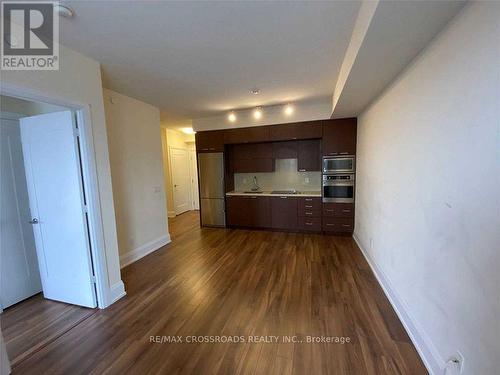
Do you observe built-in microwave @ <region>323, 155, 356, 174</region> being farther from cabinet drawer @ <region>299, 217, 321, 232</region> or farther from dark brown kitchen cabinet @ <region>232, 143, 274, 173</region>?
dark brown kitchen cabinet @ <region>232, 143, 274, 173</region>

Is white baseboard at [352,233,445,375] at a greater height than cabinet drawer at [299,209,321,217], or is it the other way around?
cabinet drawer at [299,209,321,217]

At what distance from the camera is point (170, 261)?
3.40 m

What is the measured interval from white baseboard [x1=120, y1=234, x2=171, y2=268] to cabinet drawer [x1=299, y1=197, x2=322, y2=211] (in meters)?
2.83

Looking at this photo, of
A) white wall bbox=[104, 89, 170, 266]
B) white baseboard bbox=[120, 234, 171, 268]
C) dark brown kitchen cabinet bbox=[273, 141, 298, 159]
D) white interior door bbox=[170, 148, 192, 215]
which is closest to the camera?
white wall bbox=[104, 89, 170, 266]

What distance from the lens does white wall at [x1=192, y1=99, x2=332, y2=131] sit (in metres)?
4.16

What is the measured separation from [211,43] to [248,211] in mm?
3466

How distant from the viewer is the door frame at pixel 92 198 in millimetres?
2123

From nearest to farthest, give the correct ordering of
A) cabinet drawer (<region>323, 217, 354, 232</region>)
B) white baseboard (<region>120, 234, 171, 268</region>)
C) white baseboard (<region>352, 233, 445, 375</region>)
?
white baseboard (<region>352, 233, 445, 375</region>) < white baseboard (<region>120, 234, 171, 268</region>) < cabinet drawer (<region>323, 217, 354, 232</region>)

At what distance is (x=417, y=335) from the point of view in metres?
1.70

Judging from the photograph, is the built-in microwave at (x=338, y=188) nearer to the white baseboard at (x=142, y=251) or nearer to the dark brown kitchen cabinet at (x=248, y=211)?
the dark brown kitchen cabinet at (x=248, y=211)

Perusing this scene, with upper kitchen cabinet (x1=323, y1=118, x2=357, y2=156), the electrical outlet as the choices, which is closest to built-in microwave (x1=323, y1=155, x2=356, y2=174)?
upper kitchen cabinet (x1=323, y1=118, x2=357, y2=156)

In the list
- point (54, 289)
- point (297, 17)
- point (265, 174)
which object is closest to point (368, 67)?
point (297, 17)

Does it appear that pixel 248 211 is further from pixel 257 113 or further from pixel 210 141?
pixel 257 113

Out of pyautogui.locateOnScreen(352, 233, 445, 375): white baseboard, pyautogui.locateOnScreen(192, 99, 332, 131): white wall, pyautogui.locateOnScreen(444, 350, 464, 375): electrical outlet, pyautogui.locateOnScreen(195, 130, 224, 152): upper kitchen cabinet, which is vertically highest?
pyautogui.locateOnScreen(192, 99, 332, 131): white wall
